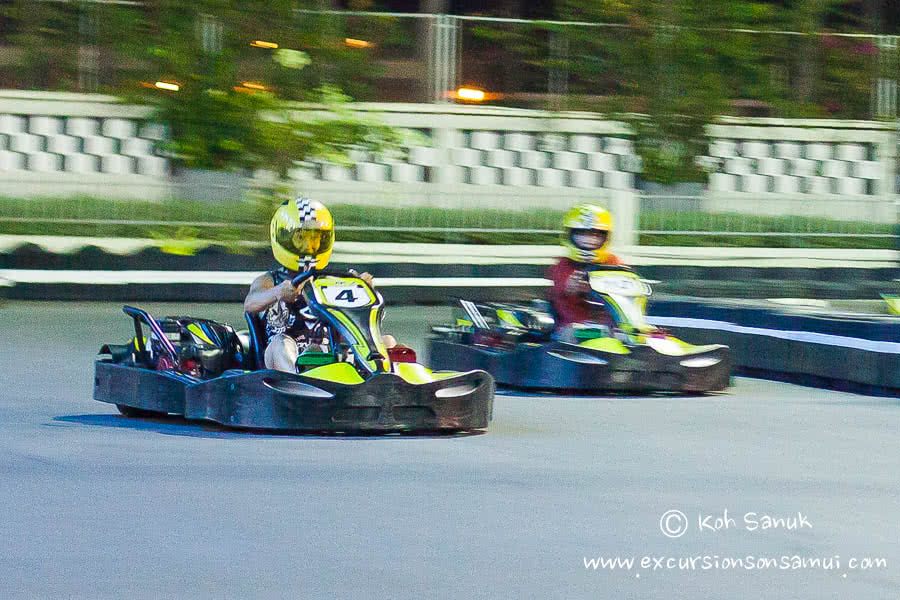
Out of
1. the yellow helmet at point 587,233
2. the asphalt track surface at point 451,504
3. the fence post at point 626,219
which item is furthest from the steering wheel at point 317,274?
the fence post at point 626,219

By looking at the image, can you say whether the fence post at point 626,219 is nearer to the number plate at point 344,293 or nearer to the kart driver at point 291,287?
the kart driver at point 291,287

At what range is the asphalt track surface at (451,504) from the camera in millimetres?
4656

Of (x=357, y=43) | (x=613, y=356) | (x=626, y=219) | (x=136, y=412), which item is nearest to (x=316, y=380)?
(x=136, y=412)

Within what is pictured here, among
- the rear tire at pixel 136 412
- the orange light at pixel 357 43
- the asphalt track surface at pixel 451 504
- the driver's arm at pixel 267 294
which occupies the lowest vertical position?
the rear tire at pixel 136 412

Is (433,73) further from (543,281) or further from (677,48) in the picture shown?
(543,281)

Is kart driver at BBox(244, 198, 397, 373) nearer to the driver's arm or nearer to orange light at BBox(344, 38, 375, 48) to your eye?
the driver's arm

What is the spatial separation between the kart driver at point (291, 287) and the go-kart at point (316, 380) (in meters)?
0.06

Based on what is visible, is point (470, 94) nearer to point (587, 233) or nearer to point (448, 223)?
point (448, 223)

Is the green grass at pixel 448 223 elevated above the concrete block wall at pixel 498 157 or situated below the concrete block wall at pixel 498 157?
below

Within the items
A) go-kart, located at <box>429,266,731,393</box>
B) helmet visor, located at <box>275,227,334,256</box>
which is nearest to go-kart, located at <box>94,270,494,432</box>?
helmet visor, located at <box>275,227,334,256</box>

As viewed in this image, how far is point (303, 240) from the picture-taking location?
7.88m

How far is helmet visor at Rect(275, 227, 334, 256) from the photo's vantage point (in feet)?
25.8

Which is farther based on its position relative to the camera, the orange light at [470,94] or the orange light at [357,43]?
the orange light at [470,94]

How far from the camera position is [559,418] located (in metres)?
8.32
